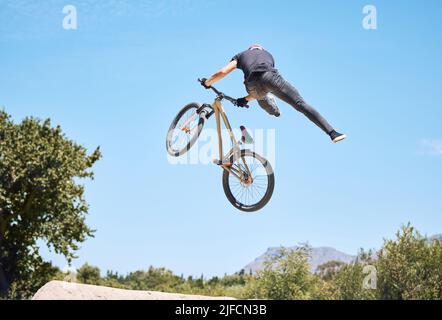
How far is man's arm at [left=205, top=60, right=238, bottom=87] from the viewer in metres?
10.2

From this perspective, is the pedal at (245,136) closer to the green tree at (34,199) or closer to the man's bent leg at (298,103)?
the man's bent leg at (298,103)

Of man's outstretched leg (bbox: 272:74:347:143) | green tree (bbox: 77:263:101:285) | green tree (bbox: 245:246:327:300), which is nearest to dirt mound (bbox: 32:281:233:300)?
man's outstretched leg (bbox: 272:74:347:143)

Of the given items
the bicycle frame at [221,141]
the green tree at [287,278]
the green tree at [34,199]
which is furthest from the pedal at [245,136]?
the green tree at [287,278]

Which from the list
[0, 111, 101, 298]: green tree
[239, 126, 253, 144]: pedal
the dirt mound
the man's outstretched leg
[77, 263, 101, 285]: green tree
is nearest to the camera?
the man's outstretched leg

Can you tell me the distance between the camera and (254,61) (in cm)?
980

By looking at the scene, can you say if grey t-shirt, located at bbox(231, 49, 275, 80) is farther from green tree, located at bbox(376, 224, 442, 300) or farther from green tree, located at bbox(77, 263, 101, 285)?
green tree, located at bbox(77, 263, 101, 285)

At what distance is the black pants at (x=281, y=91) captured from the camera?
9.32 m

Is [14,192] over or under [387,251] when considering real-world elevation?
over
